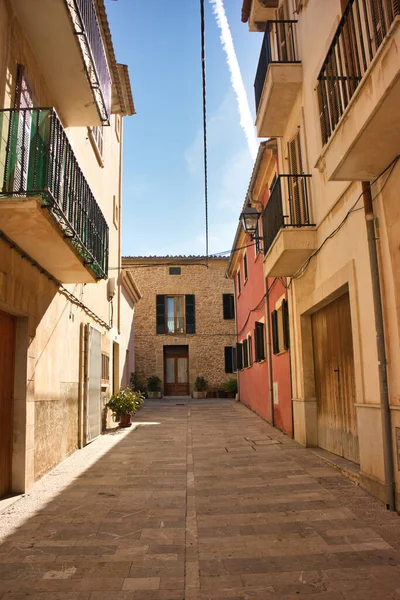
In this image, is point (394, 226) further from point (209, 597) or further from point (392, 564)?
point (209, 597)

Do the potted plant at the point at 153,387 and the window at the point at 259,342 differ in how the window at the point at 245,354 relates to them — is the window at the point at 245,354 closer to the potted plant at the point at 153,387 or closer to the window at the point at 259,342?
the window at the point at 259,342

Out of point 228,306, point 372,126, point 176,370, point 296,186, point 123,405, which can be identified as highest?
point 228,306

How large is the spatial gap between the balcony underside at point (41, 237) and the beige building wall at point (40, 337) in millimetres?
182

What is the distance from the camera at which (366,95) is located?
13.5ft

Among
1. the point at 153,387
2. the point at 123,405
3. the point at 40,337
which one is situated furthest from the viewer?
the point at 153,387

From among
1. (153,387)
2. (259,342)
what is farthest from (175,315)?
(259,342)

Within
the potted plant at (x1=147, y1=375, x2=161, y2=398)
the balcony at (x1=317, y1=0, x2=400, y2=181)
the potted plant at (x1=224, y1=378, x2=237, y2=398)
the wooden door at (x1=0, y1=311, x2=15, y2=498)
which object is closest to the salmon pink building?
the balcony at (x1=317, y1=0, x2=400, y2=181)

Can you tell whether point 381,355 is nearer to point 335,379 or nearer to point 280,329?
point 335,379

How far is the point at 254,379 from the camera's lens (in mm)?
15977

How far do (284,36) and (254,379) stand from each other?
1058 cm

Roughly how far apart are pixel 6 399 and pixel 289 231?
4851 mm

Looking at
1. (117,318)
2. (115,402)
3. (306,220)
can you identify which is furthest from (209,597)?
(117,318)

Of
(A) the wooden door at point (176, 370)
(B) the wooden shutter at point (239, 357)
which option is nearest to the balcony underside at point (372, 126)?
(B) the wooden shutter at point (239, 357)

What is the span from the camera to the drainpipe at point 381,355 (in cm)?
471
